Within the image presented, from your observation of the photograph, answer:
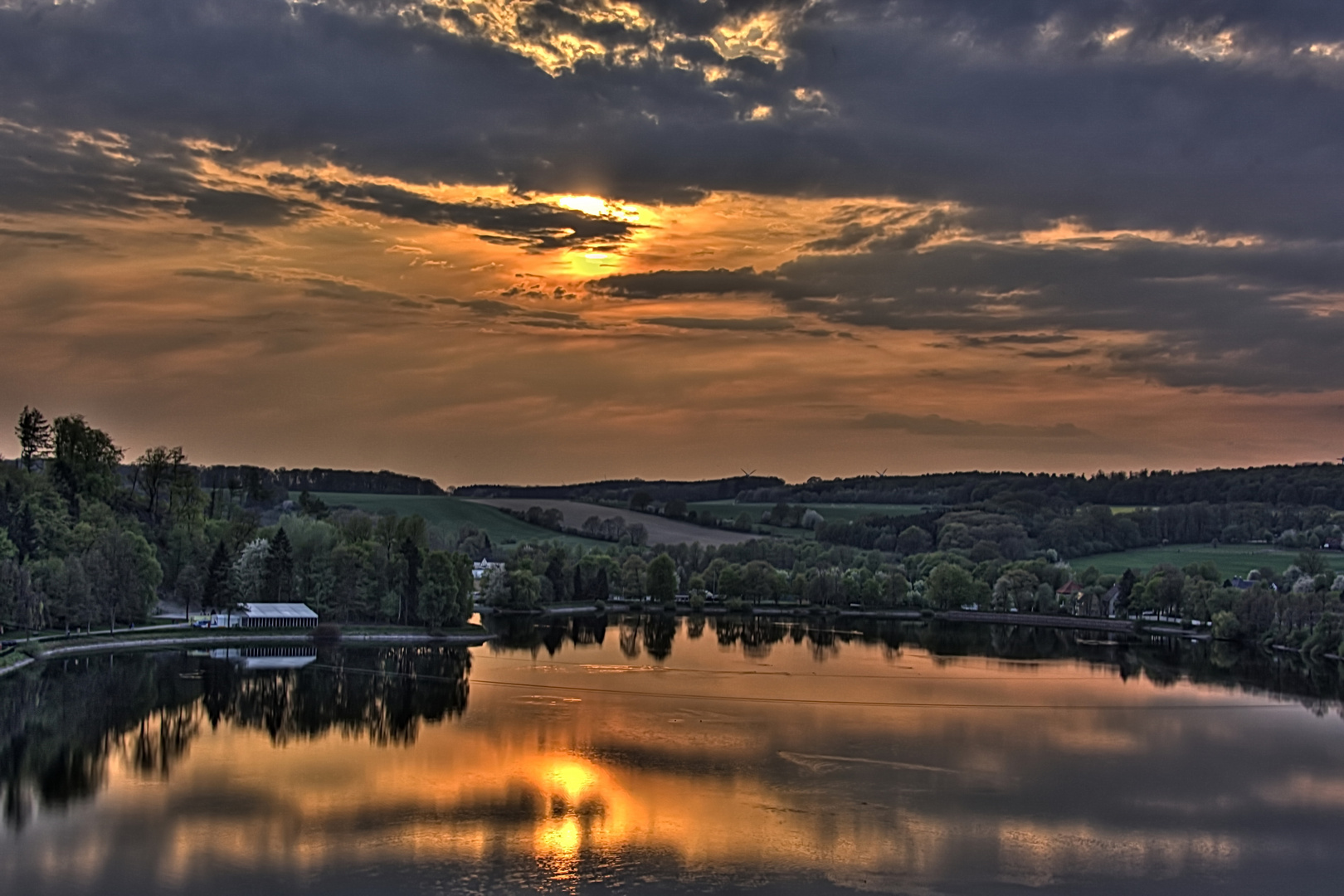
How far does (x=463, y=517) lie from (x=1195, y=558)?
87.1 metres

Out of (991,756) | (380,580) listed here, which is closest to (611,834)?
(991,756)

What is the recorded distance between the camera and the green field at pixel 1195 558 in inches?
5192

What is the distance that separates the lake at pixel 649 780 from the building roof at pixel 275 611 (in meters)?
10.6

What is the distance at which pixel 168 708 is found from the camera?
166 feet

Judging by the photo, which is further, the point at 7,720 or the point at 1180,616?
the point at 1180,616

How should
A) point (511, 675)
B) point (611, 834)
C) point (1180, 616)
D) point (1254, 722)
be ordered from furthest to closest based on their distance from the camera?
point (1180, 616)
point (511, 675)
point (1254, 722)
point (611, 834)

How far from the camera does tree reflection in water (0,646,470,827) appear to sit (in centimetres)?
3950

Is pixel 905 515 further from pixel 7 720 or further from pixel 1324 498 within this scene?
pixel 7 720

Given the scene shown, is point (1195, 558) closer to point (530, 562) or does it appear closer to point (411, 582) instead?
point (530, 562)

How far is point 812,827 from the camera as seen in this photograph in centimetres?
3334

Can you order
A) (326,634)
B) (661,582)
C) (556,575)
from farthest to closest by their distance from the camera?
(661,582), (556,575), (326,634)

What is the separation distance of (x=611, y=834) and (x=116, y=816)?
43.1 feet

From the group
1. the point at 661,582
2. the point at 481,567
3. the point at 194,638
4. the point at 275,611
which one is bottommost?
the point at 194,638

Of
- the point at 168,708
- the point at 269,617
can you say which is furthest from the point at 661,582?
the point at 168,708
